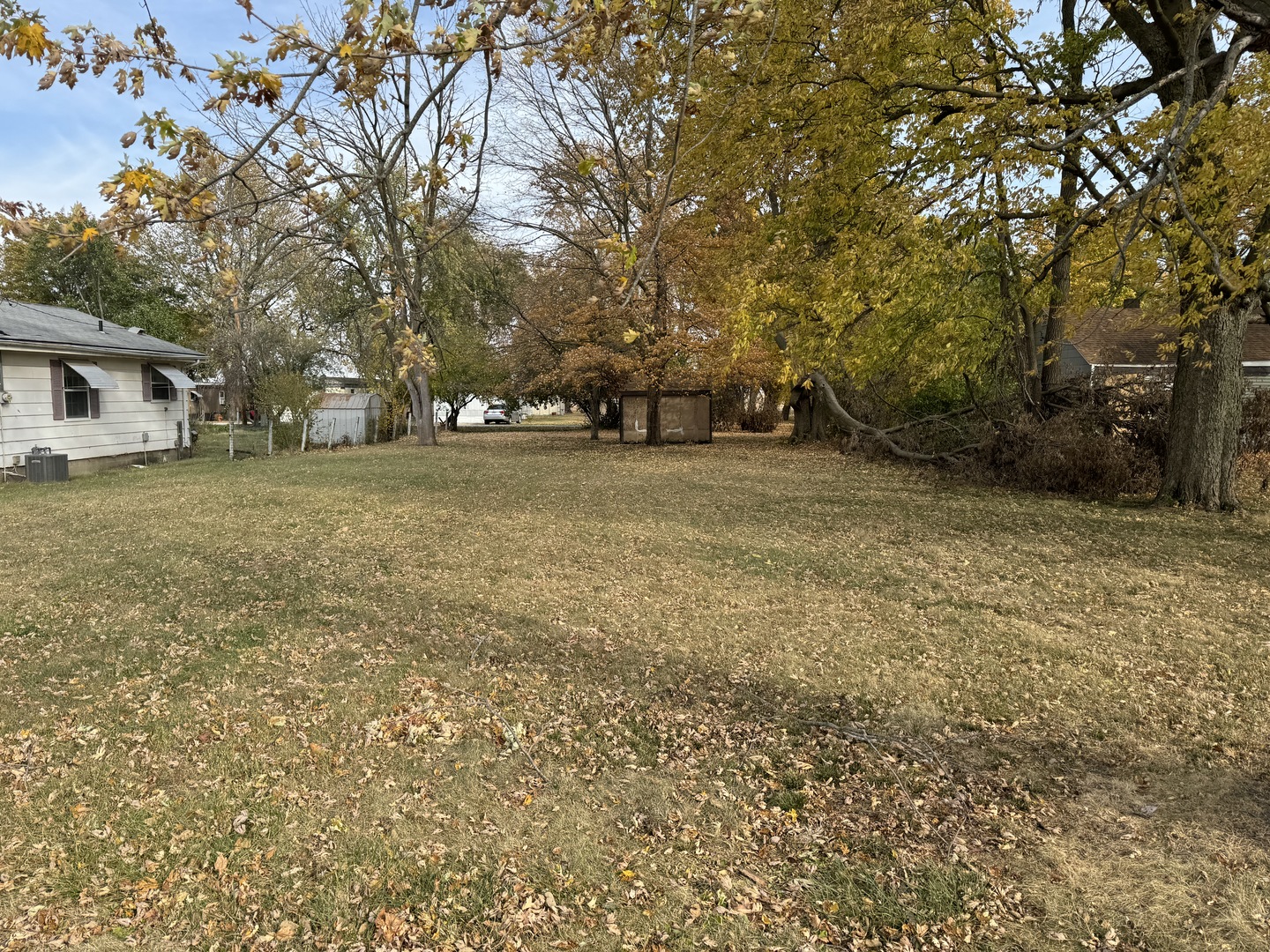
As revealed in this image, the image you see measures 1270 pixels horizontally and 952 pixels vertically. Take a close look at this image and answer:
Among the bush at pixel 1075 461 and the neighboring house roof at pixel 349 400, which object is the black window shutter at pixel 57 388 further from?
the bush at pixel 1075 461

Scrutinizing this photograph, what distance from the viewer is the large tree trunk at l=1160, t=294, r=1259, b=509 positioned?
9.02 m

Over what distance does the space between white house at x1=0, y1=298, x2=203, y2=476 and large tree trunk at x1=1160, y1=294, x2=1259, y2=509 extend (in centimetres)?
1921

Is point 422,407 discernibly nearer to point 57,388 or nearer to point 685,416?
point 685,416

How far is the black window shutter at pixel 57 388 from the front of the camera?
14516 mm

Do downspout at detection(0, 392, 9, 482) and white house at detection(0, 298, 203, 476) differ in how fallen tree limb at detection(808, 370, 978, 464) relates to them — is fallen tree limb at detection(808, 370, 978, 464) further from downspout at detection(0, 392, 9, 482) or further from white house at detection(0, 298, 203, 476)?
downspout at detection(0, 392, 9, 482)

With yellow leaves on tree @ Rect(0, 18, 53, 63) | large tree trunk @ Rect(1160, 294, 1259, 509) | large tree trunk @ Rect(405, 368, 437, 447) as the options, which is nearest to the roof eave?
large tree trunk @ Rect(405, 368, 437, 447)

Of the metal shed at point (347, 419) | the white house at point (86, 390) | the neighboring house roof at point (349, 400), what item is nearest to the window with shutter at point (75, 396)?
the white house at point (86, 390)

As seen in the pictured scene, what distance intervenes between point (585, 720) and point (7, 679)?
3.61 metres

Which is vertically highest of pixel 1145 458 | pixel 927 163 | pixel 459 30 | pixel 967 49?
pixel 967 49

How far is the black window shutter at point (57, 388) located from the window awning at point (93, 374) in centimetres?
22

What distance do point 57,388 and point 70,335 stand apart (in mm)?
1252

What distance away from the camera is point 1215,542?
7.66 meters

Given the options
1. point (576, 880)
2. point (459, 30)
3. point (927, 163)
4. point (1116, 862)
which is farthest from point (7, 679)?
point (927, 163)

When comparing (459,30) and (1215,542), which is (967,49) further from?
(459,30)
